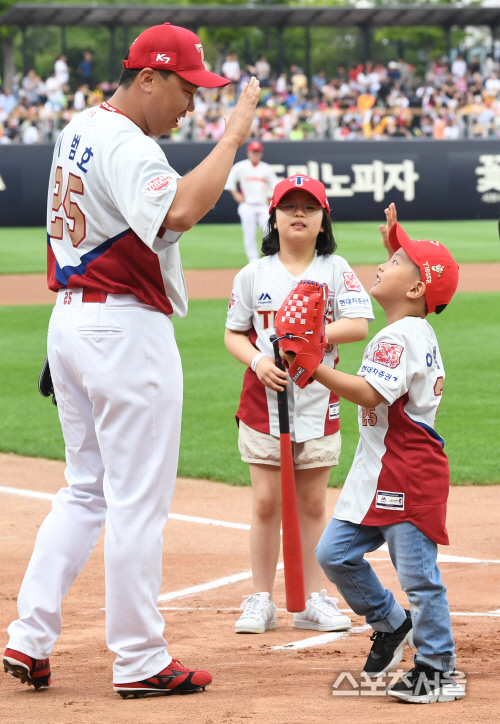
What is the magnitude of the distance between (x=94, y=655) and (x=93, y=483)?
0.78 m

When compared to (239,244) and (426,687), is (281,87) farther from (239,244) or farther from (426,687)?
(426,687)

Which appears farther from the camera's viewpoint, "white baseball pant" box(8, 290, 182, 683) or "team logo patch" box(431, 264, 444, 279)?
"team logo patch" box(431, 264, 444, 279)

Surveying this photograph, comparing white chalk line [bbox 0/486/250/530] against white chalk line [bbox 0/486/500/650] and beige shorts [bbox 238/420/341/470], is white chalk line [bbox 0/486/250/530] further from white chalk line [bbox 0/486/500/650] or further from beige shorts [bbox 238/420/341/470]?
beige shorts [bbox 238/420/341/470]

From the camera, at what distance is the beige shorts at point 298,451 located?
447 cm

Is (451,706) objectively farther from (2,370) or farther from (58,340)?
(2,370)

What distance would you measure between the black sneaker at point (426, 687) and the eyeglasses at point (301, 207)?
2.01m

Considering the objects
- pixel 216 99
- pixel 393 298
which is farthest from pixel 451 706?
pixel 216 99

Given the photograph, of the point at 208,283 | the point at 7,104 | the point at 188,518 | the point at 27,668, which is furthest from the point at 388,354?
the point at 7,104

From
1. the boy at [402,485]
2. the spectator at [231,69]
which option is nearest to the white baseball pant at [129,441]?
the boy at [402,485]

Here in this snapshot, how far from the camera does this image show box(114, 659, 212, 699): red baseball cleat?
134 inches

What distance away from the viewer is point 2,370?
11.7 meters

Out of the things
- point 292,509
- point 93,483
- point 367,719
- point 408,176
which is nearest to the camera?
point 367,719

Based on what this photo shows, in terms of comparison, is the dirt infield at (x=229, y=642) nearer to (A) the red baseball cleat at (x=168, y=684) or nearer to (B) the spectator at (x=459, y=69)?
(A) the red baseball cleat at (x=168, y=684)

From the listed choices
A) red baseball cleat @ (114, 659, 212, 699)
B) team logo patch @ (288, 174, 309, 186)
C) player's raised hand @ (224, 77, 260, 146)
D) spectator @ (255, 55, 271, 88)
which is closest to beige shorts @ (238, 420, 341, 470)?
team logo patch @ (288, 174, 309, 186)
